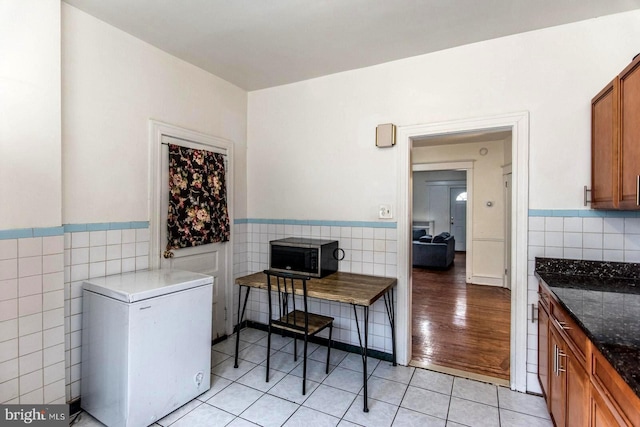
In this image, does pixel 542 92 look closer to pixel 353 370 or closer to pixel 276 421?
pixel 353 370

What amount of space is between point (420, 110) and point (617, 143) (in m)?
1.28

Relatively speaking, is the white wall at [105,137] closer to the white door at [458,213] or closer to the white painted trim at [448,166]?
the white painted trim at [448,166]

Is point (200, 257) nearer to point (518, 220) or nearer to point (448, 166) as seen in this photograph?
point (518, 220)

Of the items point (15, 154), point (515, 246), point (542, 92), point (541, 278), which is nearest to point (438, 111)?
point (542, 92)

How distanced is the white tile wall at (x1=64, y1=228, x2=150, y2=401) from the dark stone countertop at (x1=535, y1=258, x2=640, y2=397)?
105 inches

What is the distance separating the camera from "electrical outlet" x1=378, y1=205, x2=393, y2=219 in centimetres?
279

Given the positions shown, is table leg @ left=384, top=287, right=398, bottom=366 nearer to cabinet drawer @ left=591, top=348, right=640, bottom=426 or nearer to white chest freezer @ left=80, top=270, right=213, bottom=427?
white chest freezer @ left=80, top=270, right=213, bottom=427

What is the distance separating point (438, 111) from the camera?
258cm

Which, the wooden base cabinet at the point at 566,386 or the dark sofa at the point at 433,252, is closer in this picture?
the wooden base cabinet at the point at 566,386

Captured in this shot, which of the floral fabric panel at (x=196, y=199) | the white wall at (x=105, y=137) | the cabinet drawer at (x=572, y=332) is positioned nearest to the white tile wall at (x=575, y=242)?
the cabinet drawer at (x=572, y=332)

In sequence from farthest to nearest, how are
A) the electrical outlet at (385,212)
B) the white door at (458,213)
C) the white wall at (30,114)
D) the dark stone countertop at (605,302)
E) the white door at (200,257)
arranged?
1. the white door at (458,213)
2. the electrical outlet at (385,212)
3. the white door at (200,257)
4. the white wall at (30,114)
5. the dark stone countertop at (605,302)

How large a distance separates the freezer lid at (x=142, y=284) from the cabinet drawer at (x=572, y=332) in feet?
6.83

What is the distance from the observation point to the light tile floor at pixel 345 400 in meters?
2.00

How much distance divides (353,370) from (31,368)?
2109mm
